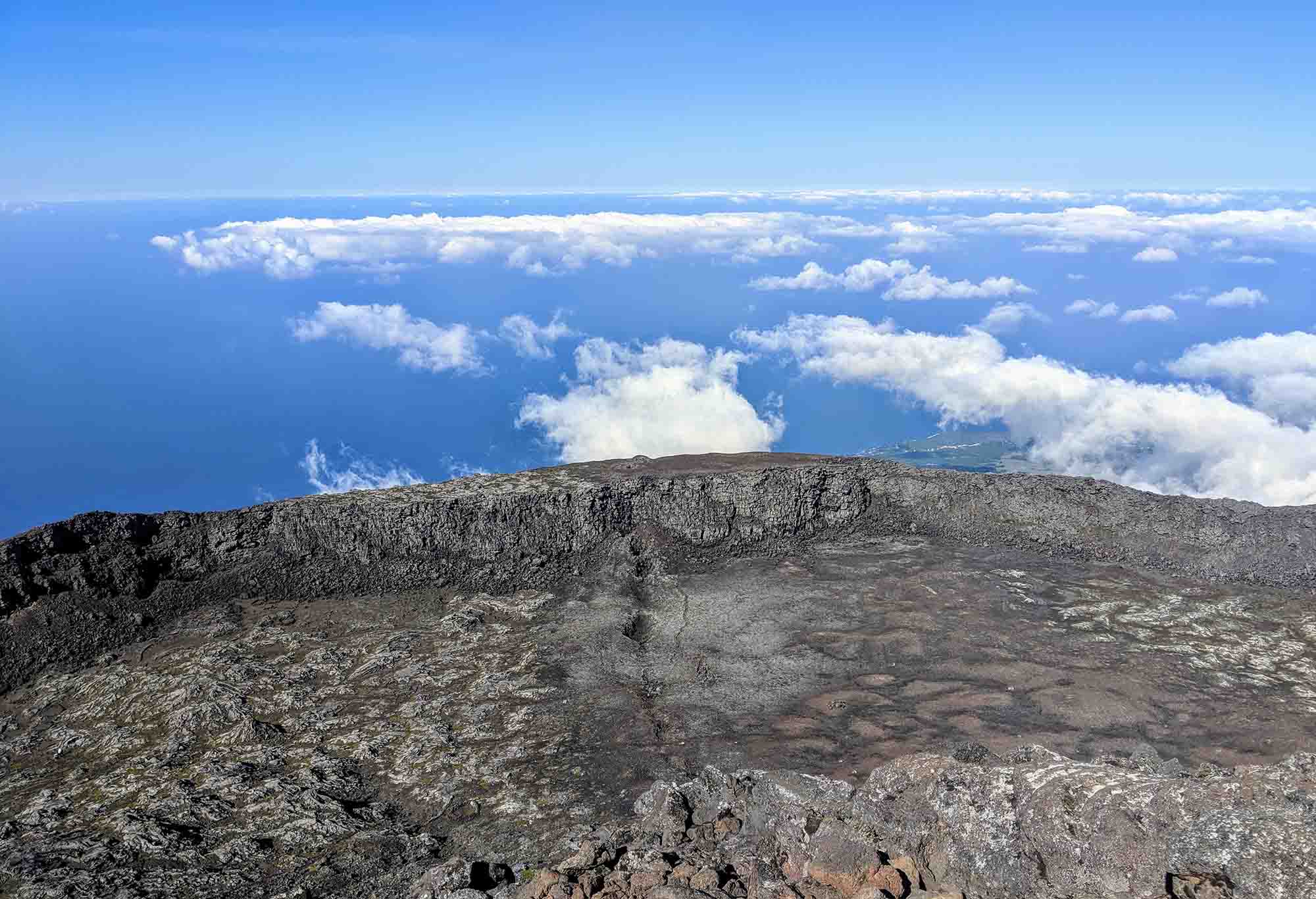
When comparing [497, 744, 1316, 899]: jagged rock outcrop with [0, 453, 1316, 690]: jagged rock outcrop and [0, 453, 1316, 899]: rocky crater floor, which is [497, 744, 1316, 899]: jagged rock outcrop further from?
[0, 453, 1316, 690]: jagged rock outcrop

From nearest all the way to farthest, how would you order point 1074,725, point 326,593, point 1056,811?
point 1056,811 → point 1074,725 → point 326,593

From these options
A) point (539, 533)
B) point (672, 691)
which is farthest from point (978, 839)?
point (539, 533)

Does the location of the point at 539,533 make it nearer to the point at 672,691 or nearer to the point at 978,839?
the point at 672,691

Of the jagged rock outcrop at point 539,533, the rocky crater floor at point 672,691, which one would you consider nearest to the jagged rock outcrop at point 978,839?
the rocky crater floor at point 672,691

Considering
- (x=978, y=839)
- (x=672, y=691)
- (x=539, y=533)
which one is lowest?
(x=672, y=691)

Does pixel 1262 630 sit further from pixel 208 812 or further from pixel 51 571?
pixel 51 571

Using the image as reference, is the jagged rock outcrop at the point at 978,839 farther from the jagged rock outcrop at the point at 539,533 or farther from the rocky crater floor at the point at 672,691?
the jagged rock outcrop at the point at 539,533

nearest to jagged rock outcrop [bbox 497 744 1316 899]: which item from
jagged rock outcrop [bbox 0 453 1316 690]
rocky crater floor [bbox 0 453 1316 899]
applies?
rocky crater floor [bbox 0 453 1316 899]

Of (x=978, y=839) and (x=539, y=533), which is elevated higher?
(x=978, y=839)

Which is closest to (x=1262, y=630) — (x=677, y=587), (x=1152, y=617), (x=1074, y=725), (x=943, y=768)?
(x=1152, y=617)
